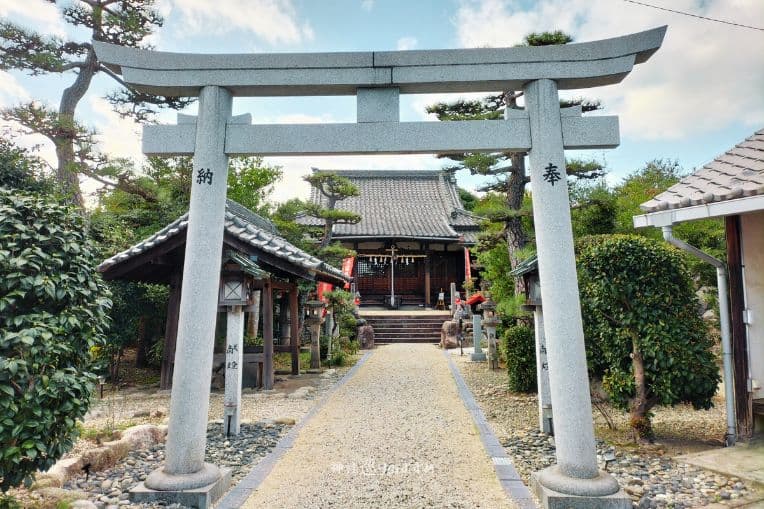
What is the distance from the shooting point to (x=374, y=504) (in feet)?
12.4

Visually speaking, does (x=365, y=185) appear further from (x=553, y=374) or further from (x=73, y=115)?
(x=553, y=374)

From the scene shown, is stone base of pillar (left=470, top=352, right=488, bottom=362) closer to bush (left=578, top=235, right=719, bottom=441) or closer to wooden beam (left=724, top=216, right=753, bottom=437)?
bush (left=578, top=235, right=719, bottom=441)

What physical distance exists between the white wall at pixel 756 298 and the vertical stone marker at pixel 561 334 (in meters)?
2.68

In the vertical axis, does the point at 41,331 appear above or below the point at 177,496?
above

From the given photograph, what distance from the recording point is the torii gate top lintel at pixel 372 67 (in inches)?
162

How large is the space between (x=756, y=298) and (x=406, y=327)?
13824 mm

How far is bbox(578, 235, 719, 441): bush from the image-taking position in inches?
189

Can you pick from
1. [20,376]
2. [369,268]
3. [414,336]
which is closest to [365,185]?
[369,268]

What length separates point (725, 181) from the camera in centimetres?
483

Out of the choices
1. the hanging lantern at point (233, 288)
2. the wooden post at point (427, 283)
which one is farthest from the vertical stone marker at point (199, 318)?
the wooden post at point (427, 283)

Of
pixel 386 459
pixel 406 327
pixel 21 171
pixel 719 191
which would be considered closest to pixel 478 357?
pixel 406 327

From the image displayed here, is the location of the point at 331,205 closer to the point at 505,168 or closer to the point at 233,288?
the point at 505,168

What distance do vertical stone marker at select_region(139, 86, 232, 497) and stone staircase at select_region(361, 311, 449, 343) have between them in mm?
13449

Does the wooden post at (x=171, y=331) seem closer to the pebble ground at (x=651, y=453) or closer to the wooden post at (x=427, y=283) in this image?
the pebble ground at (x=651, y=453)
